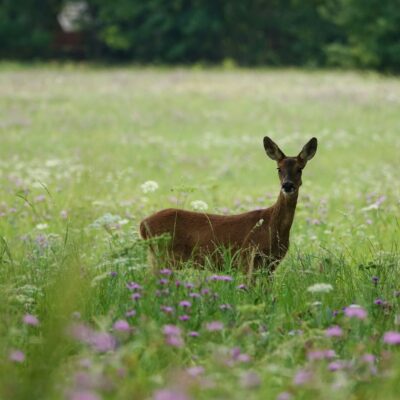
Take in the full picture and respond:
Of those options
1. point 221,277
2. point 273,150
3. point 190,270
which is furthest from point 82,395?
point 273,150

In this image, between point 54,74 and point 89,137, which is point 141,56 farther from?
point 89,137

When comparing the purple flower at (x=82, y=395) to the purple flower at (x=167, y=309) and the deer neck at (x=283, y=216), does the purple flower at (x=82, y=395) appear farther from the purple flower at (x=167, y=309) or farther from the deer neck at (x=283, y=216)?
the deer neck at (x=283, y=216)

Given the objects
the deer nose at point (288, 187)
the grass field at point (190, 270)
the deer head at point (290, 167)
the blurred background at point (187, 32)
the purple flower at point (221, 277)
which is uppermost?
the deer head at point (290, 167)

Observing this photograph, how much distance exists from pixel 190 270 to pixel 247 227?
583mm

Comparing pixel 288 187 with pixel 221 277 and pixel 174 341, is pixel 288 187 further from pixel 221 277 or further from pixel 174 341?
pixel 174 341

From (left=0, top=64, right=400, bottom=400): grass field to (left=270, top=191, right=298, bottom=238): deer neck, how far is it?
21cm

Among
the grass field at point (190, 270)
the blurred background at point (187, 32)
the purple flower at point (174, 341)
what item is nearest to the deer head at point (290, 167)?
the grass field at point (190, 270)

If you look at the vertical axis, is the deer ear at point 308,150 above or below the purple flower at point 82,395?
above

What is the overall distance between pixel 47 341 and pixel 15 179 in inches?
340

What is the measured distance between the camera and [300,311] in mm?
5012

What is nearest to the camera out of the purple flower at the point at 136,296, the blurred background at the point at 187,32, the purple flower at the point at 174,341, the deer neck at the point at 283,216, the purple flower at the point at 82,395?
the purple flower at the point at 82,395

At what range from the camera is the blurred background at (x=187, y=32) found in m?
56.0

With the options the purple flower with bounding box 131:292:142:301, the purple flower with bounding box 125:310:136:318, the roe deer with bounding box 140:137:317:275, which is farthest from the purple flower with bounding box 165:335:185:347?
the roe deer with bounding box 140:137:317:275

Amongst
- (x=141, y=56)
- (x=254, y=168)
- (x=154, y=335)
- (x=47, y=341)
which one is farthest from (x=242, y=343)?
(x=141, y=56)
